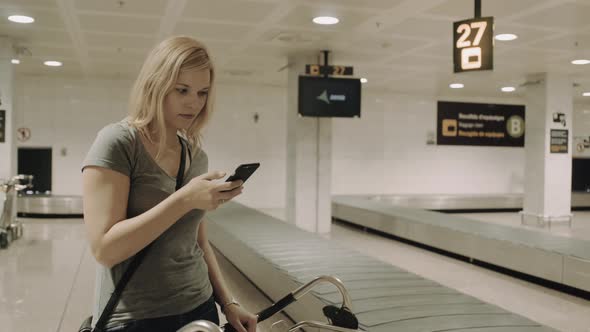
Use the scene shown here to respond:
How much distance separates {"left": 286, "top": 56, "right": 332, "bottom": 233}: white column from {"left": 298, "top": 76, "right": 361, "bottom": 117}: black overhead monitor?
32.0 inches

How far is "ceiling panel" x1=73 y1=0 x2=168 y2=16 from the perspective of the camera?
688 cm

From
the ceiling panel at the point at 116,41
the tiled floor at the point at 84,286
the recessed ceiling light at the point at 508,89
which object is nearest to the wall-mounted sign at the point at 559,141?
the recessed ceiling light at the point at 508,89

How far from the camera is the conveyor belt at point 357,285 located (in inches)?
138

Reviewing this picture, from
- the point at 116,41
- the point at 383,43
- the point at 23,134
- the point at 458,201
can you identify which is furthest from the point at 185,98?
the point at 458,201

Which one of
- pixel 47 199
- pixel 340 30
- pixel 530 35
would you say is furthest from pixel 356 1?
pixel 47 199

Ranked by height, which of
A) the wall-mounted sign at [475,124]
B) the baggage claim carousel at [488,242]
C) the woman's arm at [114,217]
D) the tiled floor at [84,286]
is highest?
the wall-mounted sign at [475,124]

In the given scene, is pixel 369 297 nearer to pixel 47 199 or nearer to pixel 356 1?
pixel 356 1

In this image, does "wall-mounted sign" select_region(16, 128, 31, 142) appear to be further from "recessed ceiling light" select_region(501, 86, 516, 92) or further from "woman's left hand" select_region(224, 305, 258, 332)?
"woman's left hand" select_region(224, 305, 258, 332)

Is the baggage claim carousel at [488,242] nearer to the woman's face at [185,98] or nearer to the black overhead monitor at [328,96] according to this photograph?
the black overhead monitor at [328,96]

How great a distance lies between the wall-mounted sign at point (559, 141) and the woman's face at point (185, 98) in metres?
13.0

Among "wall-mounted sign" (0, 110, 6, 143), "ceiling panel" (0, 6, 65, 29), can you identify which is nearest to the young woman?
"ceiling panel" (0, 6, 65, 29)

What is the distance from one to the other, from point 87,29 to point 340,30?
4.16 metres

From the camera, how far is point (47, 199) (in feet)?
42.6

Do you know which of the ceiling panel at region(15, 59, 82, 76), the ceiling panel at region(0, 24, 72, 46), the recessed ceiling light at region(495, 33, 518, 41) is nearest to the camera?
the recessed ceiling light at region(495, 33, 518, 41)
